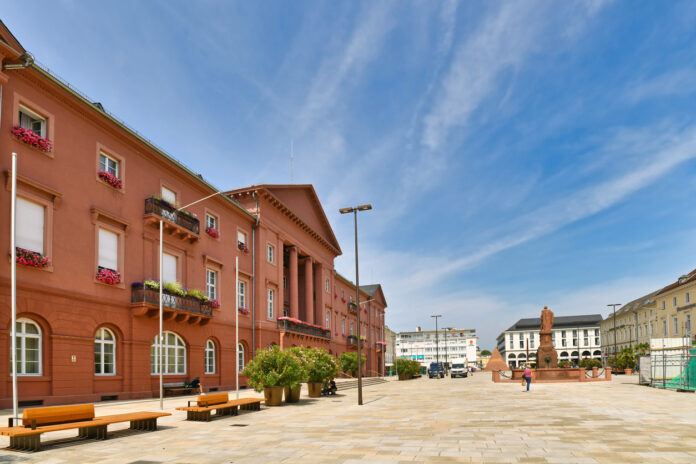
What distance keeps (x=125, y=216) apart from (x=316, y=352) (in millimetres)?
10902

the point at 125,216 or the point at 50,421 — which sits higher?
the point at 125,216

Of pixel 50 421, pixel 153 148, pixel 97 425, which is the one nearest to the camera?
pixel 50 421

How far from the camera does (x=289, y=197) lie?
4609 centimetres

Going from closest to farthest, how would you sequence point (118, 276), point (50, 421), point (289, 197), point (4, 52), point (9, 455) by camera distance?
point (9, 455) → point (50, 421) → point (4, 52) → point (118, 276) → point (289, 197)

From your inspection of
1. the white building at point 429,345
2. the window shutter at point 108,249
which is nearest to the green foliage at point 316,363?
the window shutter at point 108,249

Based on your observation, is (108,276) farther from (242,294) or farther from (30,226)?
(242,294)

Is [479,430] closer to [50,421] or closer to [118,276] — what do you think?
[50,421]

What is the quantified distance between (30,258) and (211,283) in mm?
14521

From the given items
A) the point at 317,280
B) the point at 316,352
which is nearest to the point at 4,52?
the point at 316,352

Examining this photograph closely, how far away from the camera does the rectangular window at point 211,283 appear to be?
1300 inches

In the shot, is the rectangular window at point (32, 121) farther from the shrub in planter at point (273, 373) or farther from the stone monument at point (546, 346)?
the stone monument at point (546, 346)

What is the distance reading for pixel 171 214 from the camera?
28703mm

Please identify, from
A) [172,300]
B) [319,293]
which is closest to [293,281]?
[319,293]

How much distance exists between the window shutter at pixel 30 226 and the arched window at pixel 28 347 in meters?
2.63
